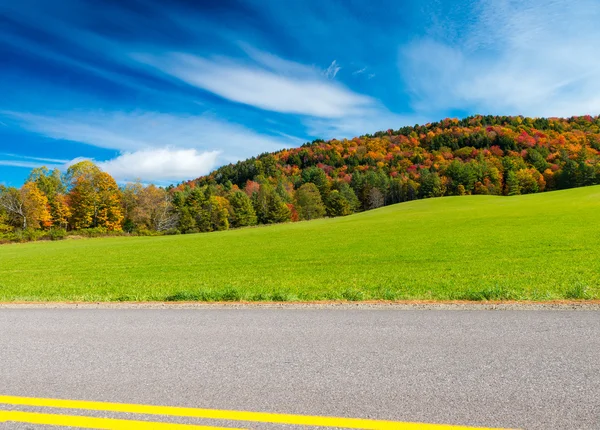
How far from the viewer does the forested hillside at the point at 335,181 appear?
242 feet

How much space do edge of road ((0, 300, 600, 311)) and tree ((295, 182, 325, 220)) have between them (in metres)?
99.4

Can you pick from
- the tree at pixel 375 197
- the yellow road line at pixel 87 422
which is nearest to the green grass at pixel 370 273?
the yellow road line at pixel 87 422

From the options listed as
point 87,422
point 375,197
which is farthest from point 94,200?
point 375,197

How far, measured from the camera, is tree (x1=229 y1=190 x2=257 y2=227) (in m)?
95.4

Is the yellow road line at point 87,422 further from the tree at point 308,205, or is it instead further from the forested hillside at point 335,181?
the tree at point 308,205

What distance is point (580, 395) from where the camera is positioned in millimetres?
3525

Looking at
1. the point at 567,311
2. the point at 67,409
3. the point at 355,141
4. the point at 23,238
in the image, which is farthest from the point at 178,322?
the point at 355,141

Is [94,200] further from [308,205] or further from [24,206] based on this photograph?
[308,205]

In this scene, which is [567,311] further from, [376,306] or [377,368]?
[377,368]

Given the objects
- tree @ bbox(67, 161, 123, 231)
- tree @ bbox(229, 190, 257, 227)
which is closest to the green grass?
tree @ bbox(67, 161, 123, 231)

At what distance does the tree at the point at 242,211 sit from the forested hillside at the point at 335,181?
266mm

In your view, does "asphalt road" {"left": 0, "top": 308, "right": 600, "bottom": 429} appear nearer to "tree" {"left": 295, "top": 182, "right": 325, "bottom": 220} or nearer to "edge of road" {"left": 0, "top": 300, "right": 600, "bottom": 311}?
"edge of road" {"left": 0, "top": 300, "right": 600, "bottom": 311}

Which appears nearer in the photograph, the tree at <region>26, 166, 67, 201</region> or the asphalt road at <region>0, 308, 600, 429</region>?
the asphalt road at <region>0, 308, 600, 429</region>

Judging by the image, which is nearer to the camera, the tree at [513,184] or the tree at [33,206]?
the tree at [33,206]
